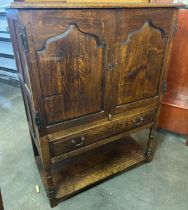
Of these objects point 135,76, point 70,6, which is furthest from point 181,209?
point 70,6

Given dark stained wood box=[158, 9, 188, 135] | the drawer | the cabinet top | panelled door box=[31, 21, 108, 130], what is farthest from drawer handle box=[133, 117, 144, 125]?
the cabinet top

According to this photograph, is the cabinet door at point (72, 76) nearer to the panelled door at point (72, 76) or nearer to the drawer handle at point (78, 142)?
the panelled door at point (72, 76)

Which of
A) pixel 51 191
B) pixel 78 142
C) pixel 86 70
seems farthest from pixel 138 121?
pixel 51 191

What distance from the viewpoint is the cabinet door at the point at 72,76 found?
904 mm

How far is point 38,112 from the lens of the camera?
0.99 metres

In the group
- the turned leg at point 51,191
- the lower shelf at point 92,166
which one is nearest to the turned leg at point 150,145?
the lower shelf at point 92,166

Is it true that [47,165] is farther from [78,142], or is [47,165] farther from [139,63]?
[139,63]

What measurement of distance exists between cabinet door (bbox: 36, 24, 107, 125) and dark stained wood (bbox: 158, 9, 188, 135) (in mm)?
1000

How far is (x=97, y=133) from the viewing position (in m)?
1.26

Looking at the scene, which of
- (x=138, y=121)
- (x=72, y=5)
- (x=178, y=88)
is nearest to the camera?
(x=72, y=5)

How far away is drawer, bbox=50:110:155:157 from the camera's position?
3.79 ft

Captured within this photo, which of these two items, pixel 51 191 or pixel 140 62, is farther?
pixel 51 191

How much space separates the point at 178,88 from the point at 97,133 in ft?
3.94

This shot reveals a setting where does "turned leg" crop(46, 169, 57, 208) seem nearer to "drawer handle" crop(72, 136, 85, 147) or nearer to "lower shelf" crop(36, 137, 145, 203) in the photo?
"lower shelf" crop(36, 137, 145, 203)
